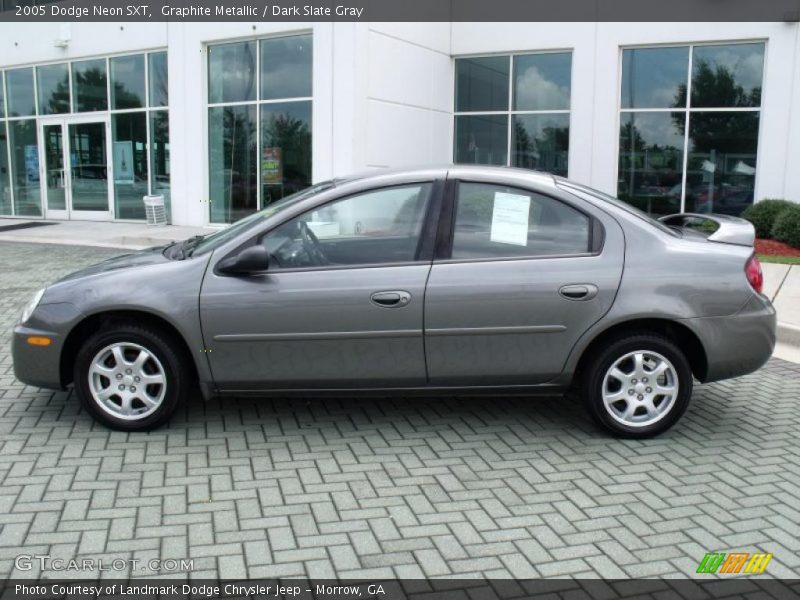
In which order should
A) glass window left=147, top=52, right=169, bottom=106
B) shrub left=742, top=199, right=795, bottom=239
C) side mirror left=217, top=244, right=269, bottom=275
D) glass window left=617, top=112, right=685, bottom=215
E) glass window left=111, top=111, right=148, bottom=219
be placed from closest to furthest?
1. side mirror left=217, top=244, right=269, bottom=275
2. shrub left=742, top=199, right=795, bottom=239
3. glass window left=617, top=112, right=685, bottom=215
4. glass window left=147, top=52, right=169, bottom=106
5. glass window left=111, top=111, right=148, bottom=219

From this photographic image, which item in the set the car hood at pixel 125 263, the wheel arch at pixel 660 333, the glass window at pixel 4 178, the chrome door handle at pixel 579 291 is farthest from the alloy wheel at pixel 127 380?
the glass window at pixel 4 178

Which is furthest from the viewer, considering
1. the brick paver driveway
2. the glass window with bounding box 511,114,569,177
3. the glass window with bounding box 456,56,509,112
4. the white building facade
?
the glass window with bounding box 456,56,509,112

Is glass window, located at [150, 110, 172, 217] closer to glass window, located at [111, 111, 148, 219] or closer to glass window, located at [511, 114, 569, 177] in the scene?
glass window, located at [111, 111, 148, 219]

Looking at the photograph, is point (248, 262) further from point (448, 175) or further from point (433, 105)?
point (433, 105)

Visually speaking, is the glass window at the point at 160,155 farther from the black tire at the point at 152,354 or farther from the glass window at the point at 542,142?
the black tire at the point at 152,354

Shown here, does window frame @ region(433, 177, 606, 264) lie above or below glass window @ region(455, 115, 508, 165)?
below

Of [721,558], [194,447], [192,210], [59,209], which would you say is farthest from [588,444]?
[59,209]

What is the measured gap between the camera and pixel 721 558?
3256mm

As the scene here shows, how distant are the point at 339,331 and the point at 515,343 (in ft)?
3.34

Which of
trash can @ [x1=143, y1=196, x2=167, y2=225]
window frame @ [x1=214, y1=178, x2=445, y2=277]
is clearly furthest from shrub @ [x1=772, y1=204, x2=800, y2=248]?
trash can @ [x1=143, y1=196, x2=167, y2=225]

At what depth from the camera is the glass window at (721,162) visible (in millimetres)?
15586

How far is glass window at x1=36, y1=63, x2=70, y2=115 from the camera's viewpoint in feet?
65.6

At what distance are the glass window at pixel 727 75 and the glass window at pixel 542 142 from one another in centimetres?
277

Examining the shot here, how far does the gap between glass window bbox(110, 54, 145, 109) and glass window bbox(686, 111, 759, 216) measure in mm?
12615
